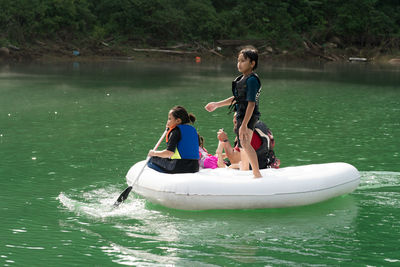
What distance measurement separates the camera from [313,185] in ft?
21.0

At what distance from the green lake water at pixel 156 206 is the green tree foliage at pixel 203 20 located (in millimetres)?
18833

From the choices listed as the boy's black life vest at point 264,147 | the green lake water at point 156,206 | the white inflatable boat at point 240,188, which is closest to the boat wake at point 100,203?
the green lake water at point 156,206

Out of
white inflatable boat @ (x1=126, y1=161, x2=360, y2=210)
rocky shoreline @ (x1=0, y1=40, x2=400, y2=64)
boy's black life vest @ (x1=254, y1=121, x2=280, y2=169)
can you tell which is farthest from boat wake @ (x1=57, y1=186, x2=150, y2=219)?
rocky shoreline @ (x1=0, y1=40, x2=400, y2=64)

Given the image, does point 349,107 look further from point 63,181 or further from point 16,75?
point 16,75

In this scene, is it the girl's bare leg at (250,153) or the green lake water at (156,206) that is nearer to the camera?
the green lake water at (156,206)

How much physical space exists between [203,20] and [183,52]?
3416mm

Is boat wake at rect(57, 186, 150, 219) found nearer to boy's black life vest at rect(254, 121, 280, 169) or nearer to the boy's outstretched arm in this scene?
the boy's outstretched arm

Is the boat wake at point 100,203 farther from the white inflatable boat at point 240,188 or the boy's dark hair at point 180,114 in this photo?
the boy's dark hair at point 180,114

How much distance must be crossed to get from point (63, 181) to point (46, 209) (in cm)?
121

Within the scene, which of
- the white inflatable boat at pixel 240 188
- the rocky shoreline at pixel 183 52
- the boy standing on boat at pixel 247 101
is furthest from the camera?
the rocky shoreline at pixel 183 52

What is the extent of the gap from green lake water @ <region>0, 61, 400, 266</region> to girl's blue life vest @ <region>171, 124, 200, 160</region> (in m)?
0.64

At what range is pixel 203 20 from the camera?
133 feet

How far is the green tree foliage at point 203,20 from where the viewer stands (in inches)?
1396

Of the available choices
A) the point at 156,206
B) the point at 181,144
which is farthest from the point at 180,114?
the point at 156,206
